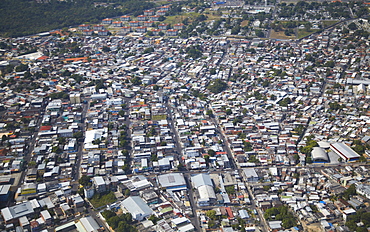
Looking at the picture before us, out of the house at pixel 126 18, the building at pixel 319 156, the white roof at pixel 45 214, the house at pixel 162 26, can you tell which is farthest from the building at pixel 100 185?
the house at pixel 126 18

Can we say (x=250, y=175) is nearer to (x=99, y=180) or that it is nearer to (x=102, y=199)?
(x=102, y=199)

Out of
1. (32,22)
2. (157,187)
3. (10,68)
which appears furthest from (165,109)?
(32,22)

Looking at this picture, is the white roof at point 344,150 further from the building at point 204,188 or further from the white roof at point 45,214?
the white roof at point 45,214

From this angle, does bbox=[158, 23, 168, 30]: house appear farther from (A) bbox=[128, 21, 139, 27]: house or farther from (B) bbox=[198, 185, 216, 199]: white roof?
(B) bbox=[198, 185, 216, 199]: white roof

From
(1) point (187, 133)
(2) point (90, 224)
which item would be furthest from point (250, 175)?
(2) point (90, 224)

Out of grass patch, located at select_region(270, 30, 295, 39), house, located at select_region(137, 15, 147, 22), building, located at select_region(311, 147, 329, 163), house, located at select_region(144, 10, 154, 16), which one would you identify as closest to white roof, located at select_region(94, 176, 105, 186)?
building, located at select_region(311, 147, 329, 163)

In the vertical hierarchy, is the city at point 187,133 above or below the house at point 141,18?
above
